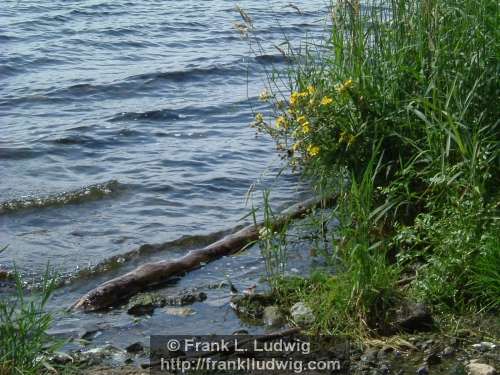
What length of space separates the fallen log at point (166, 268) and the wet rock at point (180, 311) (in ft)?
1.28

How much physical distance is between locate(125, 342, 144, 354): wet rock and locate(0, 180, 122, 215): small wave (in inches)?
129

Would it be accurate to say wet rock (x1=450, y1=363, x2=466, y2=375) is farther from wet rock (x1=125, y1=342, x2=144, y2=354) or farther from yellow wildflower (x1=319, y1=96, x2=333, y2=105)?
yellow wildflower (x1=319, y1=96, x2=333, y2=105)

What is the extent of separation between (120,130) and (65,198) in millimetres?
2268

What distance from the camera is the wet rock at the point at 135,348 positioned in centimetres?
521

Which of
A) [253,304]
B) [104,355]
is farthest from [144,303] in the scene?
[104,355]

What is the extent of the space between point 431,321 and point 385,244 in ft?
2.16

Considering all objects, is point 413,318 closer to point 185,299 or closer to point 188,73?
point 185,299

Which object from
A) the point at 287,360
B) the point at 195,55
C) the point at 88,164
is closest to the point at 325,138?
the point at 287,360

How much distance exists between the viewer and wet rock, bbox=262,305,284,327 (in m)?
5.38

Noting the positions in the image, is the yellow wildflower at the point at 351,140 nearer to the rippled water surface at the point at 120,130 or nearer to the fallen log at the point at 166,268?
the fallen log at the point at 166,268

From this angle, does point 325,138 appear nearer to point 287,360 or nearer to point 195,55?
point 287,360

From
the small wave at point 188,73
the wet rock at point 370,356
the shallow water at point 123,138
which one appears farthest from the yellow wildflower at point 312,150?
the small wave at point 188,73

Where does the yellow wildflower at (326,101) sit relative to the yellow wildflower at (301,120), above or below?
above

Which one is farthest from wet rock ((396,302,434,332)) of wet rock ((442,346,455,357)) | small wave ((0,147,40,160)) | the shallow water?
small wave ((0,147,40,160))
